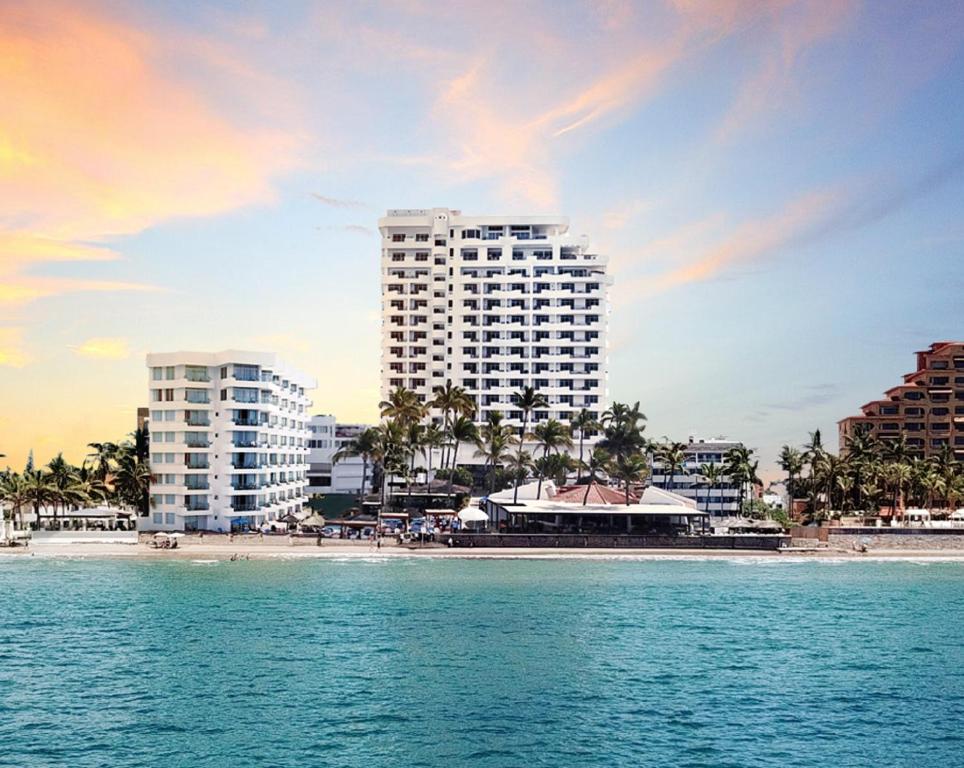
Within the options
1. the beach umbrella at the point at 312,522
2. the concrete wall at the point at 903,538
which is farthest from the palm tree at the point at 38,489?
the concrete wall at the point at 903,538

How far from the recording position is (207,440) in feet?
376

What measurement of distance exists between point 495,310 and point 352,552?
2970 inches

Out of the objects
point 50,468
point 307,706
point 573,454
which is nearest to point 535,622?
point 307,706

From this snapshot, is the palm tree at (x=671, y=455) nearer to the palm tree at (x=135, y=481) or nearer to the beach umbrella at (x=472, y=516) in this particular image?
the beach umbrella at (x=472, y=516)

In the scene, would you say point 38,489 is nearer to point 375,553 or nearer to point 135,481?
point 135,481

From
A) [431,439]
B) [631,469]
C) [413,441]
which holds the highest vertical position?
[431,439]

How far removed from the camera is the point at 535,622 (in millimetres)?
64125

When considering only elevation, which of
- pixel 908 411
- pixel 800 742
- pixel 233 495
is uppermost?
pixel 908 411

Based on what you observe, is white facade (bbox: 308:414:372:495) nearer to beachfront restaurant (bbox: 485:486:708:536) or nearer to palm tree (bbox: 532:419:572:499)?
palm tree (bbox: 532:419:572:499)

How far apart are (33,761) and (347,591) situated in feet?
132

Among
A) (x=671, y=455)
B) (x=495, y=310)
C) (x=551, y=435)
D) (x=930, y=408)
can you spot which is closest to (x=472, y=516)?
(x=551, y=435)

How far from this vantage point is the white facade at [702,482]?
15488 centimetres

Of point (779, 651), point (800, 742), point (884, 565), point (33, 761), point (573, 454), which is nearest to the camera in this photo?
point (33, 761)

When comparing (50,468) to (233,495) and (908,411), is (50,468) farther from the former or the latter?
(908,411)
